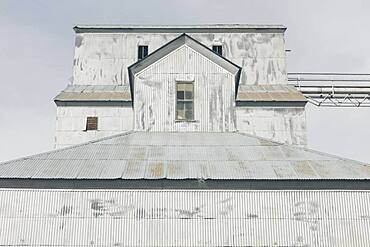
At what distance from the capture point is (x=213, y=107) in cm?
1903

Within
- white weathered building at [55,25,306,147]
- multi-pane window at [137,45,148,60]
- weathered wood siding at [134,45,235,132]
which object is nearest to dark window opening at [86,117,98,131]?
white weathered building at [55,25,306,147]

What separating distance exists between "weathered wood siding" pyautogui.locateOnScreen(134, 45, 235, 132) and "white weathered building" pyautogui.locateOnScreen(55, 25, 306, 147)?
4cm

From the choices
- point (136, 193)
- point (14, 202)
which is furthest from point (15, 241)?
point (136, 193)

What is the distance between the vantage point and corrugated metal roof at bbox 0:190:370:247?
523 inches

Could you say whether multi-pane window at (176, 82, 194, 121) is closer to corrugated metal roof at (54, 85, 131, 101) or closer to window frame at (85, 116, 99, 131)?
corrugated metal roof at (54, 85, 131, 101)

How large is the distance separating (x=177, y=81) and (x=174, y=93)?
Answer: 1.91 ft

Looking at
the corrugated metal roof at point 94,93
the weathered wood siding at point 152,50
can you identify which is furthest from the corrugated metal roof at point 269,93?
the corrugated metal roof at point 94,93

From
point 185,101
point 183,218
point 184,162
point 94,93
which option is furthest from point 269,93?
point 183,218

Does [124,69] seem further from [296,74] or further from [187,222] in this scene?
[187,222]

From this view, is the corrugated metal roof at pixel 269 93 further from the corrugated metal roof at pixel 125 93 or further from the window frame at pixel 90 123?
the window frame at pixel 90 123

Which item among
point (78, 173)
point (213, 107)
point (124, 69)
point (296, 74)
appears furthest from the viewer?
point (296, 74)

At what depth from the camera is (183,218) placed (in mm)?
13523

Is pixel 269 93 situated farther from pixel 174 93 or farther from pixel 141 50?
pixel 174 93

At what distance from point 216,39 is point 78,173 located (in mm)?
20188
